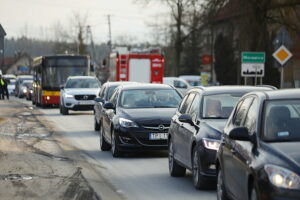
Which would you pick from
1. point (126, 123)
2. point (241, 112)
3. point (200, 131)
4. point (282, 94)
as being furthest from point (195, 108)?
point (282, 94)

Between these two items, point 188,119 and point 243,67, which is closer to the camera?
point 188,119

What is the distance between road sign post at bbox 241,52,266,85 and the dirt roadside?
27.8 feet

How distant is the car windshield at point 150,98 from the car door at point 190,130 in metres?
5.10

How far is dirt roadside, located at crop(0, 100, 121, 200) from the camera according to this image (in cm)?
1235

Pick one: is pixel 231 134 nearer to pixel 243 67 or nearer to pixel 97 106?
pixel 97 106

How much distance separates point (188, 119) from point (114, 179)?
1.71 metres

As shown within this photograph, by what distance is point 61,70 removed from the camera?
47.6 metres

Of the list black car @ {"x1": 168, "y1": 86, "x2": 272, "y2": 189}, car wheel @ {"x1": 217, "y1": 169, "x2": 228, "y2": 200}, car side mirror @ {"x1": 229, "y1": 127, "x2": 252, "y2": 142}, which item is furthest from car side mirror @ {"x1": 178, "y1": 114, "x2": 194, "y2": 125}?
car side mirror @ {"x1": 229, "y1": 127, "x2": 252, "y2": 142}

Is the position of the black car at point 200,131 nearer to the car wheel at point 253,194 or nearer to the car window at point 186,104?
the car window at point 186,104

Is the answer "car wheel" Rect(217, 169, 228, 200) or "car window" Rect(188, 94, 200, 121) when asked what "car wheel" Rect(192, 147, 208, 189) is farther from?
"car wheel" Rect(217, 169, 228, 200)

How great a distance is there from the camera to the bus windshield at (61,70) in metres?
47.4

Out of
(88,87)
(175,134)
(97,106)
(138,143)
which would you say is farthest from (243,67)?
(175,134)

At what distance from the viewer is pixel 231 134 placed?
359 inches

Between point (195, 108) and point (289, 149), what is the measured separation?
5.65 metres
